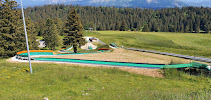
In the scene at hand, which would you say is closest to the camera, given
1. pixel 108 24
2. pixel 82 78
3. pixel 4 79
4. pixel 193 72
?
pixel 4 79

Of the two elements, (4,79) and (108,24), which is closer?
(4,79)

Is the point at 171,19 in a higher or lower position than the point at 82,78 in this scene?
higher

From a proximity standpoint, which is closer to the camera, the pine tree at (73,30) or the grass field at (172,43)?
the grass field at (172,43)

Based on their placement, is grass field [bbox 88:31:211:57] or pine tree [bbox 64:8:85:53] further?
pine tree [bbox 64:8:85:53]

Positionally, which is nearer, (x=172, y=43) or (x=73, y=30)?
(x=73, y=30)

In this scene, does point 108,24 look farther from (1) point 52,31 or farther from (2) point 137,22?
(1) point 52,31

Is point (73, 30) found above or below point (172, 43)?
above

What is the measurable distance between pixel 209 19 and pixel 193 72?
16036cm

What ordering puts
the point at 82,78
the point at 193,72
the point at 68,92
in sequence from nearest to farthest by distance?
the point at 68,92
the point at 82,78
the point at 193,72

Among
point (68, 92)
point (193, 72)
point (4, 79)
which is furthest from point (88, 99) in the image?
point (193, 72)

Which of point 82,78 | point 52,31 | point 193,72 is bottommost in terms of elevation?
point 193,72

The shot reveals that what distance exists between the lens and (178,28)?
494ft

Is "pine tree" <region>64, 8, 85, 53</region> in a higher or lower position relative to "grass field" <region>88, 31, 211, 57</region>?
higher

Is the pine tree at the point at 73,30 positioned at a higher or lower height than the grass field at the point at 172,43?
higher
